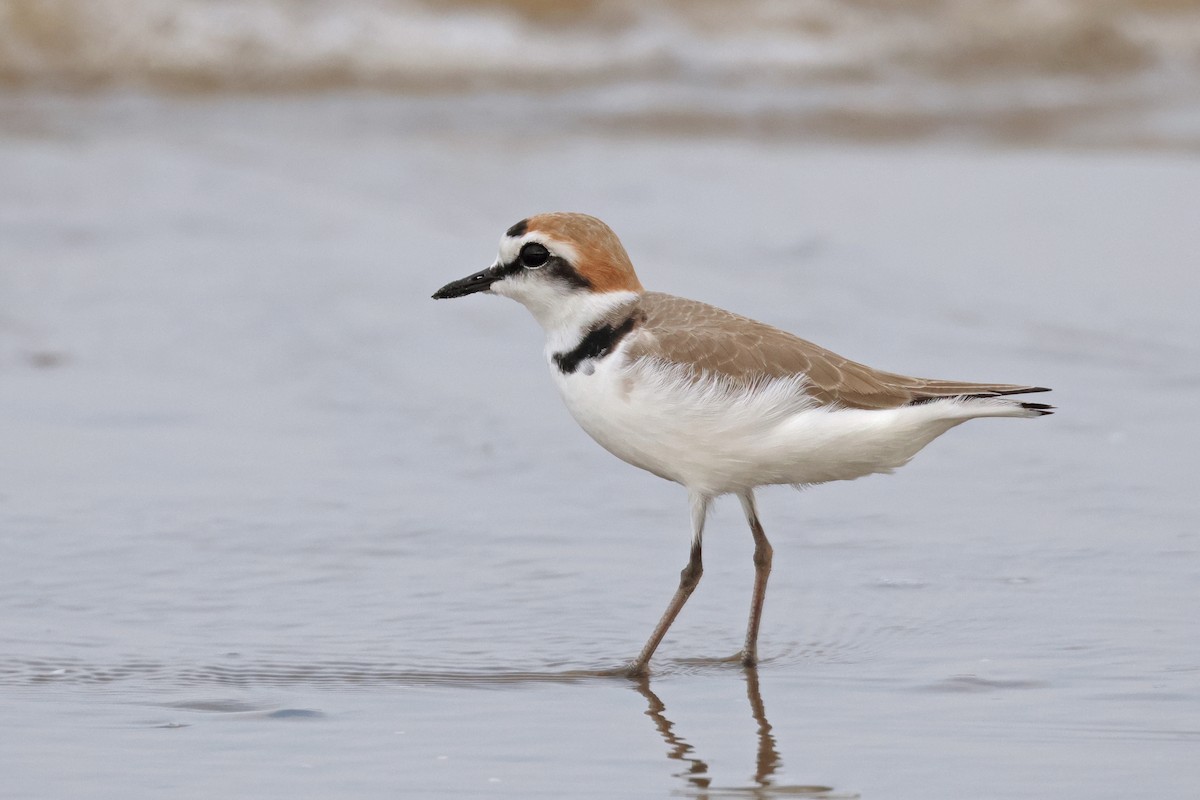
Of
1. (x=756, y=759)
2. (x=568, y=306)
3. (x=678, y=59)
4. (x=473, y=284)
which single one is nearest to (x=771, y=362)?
(x=568, y=306)

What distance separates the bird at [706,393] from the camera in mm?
4645

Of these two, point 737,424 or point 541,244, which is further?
point 541,244

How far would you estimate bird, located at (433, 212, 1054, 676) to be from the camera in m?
4.64

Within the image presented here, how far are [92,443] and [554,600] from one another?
2473 mm

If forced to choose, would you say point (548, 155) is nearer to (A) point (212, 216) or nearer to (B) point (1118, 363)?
(A) point (212, 216)

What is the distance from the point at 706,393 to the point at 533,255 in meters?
0.68

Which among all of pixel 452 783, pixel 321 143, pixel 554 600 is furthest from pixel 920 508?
pixel 321 143

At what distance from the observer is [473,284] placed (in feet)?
16.8

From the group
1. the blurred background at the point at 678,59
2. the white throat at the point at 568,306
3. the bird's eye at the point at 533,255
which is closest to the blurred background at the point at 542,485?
the blurred background at the point at 678,59

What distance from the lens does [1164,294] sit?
8.93 m

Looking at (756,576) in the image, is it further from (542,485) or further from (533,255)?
(542,485)

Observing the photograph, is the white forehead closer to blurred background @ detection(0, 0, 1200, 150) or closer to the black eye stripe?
the black eye stripe

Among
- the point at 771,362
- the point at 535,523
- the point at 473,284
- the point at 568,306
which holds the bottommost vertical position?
the point at 535,523

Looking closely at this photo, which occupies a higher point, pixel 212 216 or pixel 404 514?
pixel 212 216
